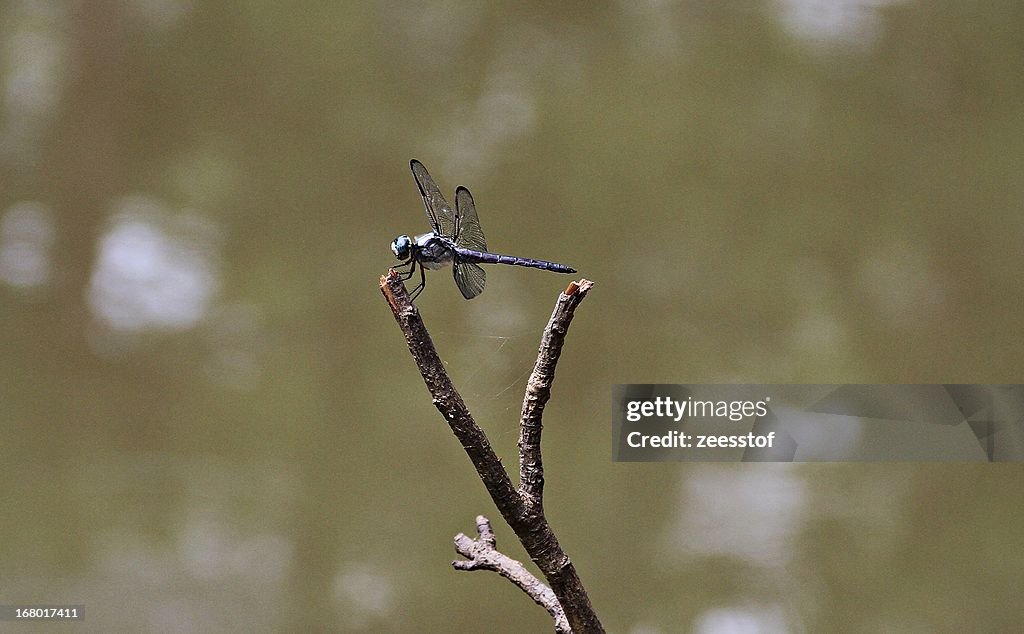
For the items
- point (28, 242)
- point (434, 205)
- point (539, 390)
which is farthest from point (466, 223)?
point (28, 242)

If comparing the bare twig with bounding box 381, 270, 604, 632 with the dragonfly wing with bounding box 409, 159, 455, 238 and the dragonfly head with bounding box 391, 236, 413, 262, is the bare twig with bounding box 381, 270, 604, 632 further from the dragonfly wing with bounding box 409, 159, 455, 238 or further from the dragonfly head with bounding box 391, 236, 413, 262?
the dragonfly wing with bounding box 409, 159, 455, 238

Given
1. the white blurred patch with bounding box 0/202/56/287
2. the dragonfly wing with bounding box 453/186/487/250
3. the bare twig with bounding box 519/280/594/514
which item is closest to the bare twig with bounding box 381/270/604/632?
the bare twig with bounding box 519/280/594/514

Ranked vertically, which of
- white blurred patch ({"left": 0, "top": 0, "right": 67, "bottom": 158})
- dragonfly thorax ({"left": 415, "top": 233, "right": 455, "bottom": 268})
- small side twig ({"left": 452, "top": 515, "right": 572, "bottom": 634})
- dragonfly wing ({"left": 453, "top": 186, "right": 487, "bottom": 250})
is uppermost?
white blurred patch ({"left": 0, "top": 0, "right": 67, "bottom": 158})

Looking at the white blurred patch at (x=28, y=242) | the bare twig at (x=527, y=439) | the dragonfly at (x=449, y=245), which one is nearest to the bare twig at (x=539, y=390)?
the bare twig at (x=527, y=439)

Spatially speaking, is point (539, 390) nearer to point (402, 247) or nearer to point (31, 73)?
point (402, 247)

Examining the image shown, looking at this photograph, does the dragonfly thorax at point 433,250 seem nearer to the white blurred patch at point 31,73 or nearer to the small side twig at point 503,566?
the small side twig at point 503,566

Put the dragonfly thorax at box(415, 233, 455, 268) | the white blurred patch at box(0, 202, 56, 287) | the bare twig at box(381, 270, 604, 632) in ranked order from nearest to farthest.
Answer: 1. the bare twig at box(381, 270, 604, 632)
2. the dragonfly thorax at box(415, 233, 455, 268)
3. the white blurred patch at box(0, 202, 56, 287)
